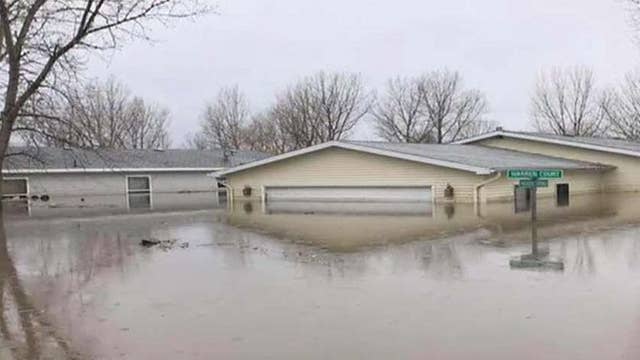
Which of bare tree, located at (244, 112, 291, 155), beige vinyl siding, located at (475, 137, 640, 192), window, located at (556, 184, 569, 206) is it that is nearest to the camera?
window, located at (556, 184, 569, 206)

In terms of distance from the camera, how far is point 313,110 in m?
Result: 57.5

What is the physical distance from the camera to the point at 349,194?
2845cm

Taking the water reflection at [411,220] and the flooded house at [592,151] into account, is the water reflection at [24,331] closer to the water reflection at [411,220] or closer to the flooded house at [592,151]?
the water reflection at [411,220]

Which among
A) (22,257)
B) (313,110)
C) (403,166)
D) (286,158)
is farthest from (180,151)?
(22,257)

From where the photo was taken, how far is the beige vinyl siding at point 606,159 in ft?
102

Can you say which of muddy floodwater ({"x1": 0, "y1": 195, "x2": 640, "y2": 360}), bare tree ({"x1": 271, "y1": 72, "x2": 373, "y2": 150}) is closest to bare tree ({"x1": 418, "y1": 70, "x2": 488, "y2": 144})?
bare tree ({"x1": 271, "y1": 72, "x2": 373, "y2": 150})

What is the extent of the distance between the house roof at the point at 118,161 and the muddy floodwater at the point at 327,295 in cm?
2727

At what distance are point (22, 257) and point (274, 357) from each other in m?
8.88

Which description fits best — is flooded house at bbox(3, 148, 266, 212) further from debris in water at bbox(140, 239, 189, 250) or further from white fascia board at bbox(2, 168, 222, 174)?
debris in water at bbox(140, 239, 189, 250)

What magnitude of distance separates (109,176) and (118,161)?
1362 millimetres

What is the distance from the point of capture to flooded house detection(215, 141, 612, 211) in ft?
82.5

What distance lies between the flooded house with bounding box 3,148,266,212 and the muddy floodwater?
25.6 meters

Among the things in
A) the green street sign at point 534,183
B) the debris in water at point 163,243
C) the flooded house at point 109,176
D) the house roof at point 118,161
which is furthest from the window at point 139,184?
the green street sign at point 534,183

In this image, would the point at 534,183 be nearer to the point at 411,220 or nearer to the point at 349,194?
the point at 411,220
